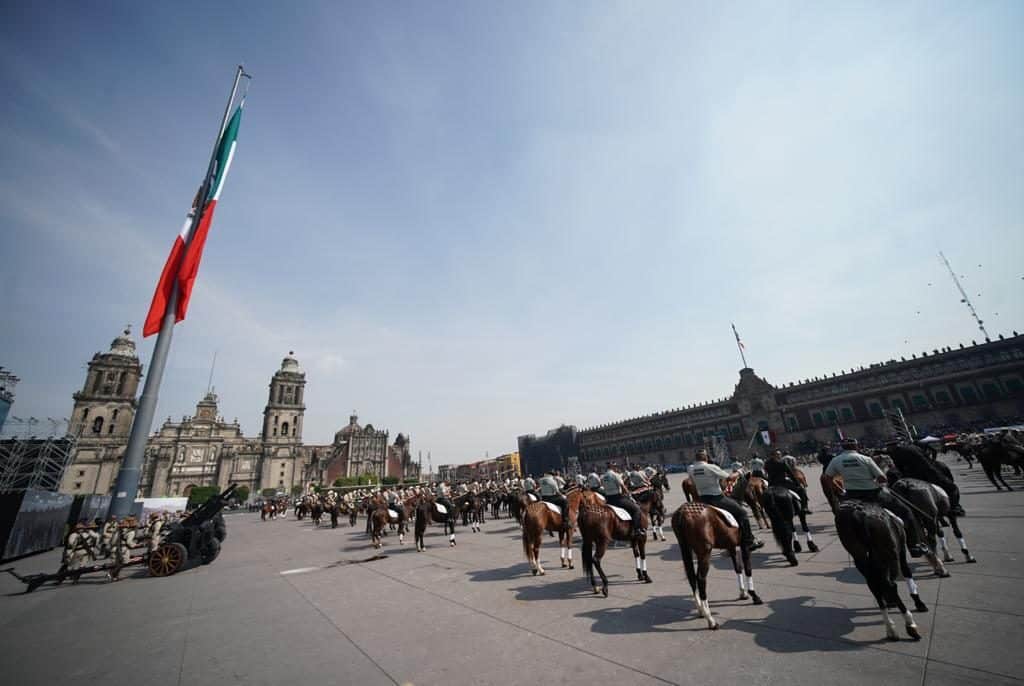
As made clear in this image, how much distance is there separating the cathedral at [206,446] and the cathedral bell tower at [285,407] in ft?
0.58

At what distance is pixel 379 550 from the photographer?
13570 millimetres

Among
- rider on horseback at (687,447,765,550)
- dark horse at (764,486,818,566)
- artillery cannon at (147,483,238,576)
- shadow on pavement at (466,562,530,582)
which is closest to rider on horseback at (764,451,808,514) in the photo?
dark horse at (764,486,818,566)

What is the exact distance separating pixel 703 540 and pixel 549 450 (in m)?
76.4

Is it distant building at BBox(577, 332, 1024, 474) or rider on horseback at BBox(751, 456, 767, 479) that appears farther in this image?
distant building at BBox(577, 332, 1024, 474)

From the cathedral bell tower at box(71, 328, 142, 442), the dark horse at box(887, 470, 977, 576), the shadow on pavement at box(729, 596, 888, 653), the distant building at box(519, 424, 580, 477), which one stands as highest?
the cathedral bell tower at box(71, 328, 142, 442)

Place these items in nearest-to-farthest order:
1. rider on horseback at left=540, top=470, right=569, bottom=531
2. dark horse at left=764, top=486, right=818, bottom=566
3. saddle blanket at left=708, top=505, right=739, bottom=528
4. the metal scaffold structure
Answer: saddle blanket at left=708, top=505, right=739, bottom=528 < dark horse at left=764, top=486, right=818, bottom=566 < rider on horseback at left=540, top=470, right=569, bottom=531 < the metal scaffold structure

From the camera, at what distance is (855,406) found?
5184 cm

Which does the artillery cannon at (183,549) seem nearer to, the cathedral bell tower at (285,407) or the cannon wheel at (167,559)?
the cannon wheel at (167,559)

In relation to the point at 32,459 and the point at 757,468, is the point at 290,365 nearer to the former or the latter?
the point at 32,459

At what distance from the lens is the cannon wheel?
1111 centimetres

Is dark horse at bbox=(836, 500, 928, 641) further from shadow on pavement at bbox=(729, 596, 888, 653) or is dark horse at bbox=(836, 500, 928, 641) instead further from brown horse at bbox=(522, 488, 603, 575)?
brown horse at bbox=(522, 488, 603, 575)

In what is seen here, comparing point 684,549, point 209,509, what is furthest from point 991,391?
point 209,509

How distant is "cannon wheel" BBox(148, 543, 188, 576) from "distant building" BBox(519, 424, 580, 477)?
69323 millimetres

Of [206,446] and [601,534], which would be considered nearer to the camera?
[601,534]
